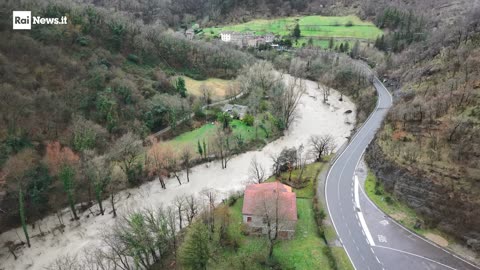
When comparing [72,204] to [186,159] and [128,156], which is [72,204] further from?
[186,159]

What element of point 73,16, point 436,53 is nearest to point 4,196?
point 73,16

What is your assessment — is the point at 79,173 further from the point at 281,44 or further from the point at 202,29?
the point at 202,29

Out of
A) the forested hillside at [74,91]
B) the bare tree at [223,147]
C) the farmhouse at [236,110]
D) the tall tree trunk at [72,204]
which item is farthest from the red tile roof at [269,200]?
the farmhouse at [236,110]

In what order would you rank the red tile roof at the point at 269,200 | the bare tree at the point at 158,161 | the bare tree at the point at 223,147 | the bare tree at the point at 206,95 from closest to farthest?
the red tile roof at the point at 269,200 < the bare tree at the point at 158,161 < the bare tree at the point at 223,147 < the bare tree at the point at 206,95

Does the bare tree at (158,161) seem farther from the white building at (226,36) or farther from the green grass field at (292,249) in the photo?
the white building at (226,36)

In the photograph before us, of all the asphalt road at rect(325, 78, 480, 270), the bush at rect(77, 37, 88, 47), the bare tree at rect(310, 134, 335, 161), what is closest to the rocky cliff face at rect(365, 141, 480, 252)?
the asphalt road at rect(325, 78, 480, 270)

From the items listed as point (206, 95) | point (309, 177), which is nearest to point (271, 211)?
point (309, 177)

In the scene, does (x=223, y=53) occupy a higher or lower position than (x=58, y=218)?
higher
